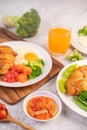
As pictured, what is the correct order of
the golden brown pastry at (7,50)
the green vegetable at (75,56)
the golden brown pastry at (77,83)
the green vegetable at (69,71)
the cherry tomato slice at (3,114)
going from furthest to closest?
the green vegetable at (75,56) → the golden brown pastry at (7,50) → the green vegetable at (69,71) → the golden brown pastry at (77,83) → the cherry tomato slice at (3,114)

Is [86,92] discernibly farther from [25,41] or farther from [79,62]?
[25,41]

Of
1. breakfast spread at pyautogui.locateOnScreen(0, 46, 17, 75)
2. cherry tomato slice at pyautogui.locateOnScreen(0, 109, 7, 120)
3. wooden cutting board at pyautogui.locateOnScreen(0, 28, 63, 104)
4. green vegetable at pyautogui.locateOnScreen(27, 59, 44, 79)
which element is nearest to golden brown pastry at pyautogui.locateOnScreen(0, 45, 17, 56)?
breakfast spread at pyautogui.locateOnScreen(0, 46, 17, 75)

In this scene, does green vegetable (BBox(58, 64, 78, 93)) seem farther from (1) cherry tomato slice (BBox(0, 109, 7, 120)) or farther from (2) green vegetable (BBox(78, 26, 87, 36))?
(2) green vegetable (BBox(78, 26, 87, 36))

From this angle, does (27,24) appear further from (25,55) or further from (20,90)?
(20,90)

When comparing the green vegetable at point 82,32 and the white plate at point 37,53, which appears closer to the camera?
the white plate at point 37,53

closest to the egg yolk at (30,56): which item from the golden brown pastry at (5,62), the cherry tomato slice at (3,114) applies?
the golden brown pastry at (5,62)

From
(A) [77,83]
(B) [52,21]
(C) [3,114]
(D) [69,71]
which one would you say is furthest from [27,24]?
(C) [3,114]

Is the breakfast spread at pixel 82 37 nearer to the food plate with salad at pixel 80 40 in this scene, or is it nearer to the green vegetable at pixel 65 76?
the food plate with salad at pixel 80 40
